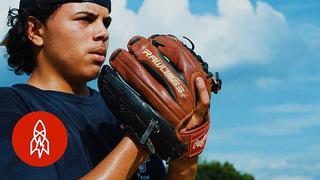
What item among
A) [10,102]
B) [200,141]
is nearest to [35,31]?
[10,102]

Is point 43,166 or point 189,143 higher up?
point 189,143

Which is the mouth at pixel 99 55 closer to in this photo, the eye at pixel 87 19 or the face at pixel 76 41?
the face at pixel 76 41

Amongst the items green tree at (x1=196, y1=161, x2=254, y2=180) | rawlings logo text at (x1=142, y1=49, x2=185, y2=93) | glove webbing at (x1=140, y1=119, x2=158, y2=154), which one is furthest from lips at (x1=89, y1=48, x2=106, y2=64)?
green tree at (x1=196, y1=161, x2=254, y2=180)

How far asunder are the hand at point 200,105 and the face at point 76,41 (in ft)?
2.46

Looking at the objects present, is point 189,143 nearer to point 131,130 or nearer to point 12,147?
point 131,130

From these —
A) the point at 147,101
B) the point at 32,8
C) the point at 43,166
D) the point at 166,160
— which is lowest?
the point at 43,166

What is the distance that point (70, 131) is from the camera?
150 inches

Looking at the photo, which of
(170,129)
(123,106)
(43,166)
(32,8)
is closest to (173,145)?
(170,129)

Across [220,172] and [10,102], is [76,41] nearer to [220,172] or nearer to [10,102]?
[10,102]

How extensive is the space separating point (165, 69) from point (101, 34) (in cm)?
61

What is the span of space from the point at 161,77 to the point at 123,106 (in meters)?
0.27

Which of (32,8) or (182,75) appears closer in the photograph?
(182,75)

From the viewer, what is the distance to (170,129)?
3.46 meters

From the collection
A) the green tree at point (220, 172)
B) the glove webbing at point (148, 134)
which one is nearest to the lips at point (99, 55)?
the glove webbing at point (148, 134)
